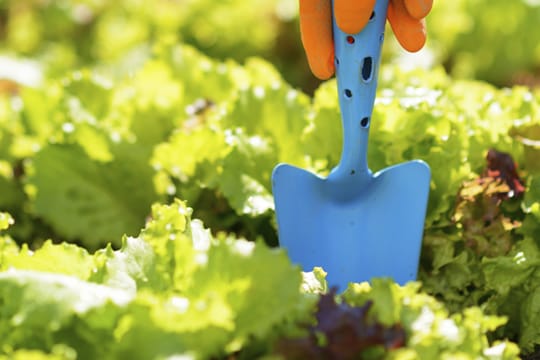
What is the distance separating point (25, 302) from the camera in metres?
1.26

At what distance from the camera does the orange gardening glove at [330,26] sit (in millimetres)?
1530

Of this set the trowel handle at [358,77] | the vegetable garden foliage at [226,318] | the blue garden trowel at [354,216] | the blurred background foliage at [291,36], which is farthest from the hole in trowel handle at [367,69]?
the blurred background foliage at [291,36]

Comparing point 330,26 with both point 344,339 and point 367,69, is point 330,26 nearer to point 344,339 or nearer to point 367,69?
point 367,69

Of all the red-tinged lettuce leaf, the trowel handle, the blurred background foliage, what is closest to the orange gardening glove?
the trowel handle

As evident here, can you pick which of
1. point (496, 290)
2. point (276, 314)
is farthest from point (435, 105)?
point (276, 314)

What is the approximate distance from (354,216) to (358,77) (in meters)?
0.33

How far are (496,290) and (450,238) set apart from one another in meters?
0.16

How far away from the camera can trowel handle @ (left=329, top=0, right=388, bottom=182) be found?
156 centimetres

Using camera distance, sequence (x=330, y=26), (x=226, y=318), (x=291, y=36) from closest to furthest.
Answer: (x=226, y=318) < (x=330, y=26) < (x=291, y=36)

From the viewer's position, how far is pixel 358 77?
1.60m

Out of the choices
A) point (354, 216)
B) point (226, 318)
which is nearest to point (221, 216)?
point (354, 216)

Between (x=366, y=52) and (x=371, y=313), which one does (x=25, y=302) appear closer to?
(x=371, y=313)

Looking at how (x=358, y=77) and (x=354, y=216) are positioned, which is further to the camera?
(x=354, y=216)

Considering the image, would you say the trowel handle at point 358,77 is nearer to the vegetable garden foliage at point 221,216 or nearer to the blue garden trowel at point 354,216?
the blue garden trowel at point 354,216
